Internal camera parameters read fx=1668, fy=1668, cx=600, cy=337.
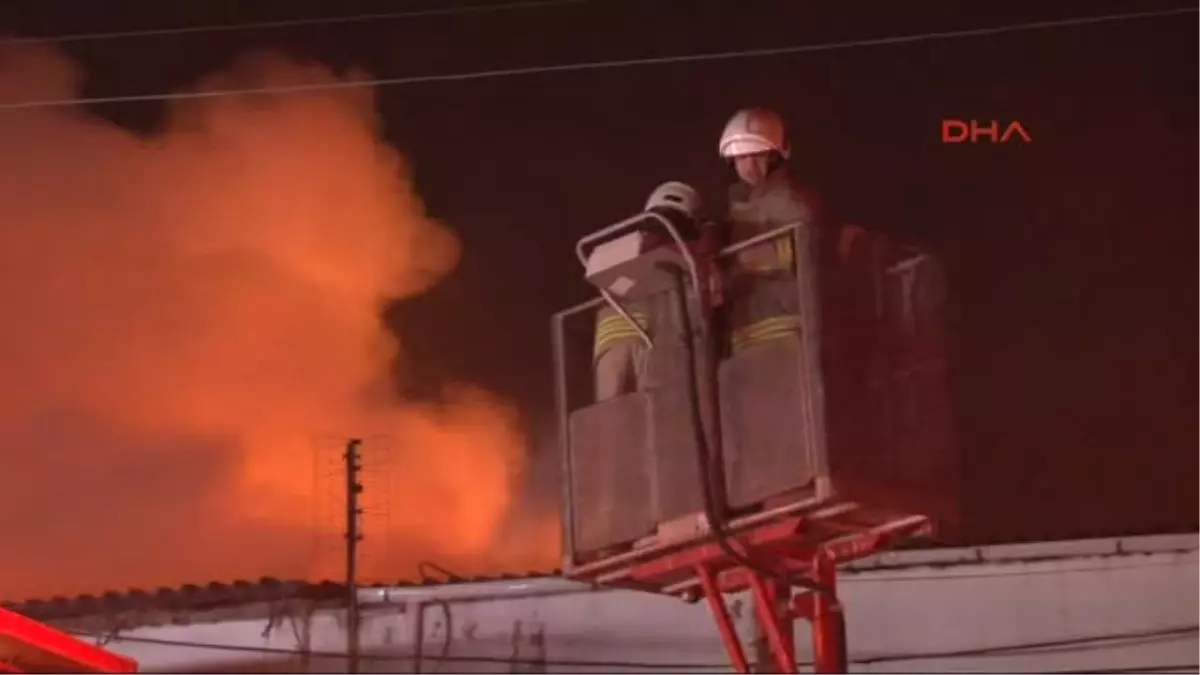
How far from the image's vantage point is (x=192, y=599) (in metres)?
13.5

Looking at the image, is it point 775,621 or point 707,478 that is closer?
point 707,478

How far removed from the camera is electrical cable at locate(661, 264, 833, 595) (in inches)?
264

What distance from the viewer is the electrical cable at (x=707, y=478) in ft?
22.0

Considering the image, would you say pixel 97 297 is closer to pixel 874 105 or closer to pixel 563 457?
pixel 874 105

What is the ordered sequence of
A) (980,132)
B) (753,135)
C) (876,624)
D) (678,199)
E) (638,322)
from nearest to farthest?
(678,199) → (638,322) → (753,135) → (876,624) → (980,132)

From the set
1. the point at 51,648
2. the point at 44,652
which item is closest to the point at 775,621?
the point at 51,648

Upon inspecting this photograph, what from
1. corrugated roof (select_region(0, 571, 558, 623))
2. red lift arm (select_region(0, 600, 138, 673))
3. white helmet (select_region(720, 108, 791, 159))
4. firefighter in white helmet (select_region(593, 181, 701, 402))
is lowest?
red lift arm (select_region(0, 600, 138, 673))

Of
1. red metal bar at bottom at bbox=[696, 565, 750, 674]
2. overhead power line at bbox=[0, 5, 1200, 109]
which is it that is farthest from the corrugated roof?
red metal bar at bottom at bbox=[696, 565, 750, 674]

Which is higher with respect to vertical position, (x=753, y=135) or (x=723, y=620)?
(x=753, y=135)

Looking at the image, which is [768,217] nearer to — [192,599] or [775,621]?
[775,621]

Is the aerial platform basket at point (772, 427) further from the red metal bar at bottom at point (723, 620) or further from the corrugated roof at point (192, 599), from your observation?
the corrugated roof at point (192, 599)

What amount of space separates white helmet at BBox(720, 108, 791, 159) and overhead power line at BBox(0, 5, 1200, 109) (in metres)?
8.21

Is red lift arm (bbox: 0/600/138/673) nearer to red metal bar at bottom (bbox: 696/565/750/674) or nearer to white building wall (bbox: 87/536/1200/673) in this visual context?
red metal bar at bottom (bbox: 696/565/750/674)

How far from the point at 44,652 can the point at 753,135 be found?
4.38 meters
